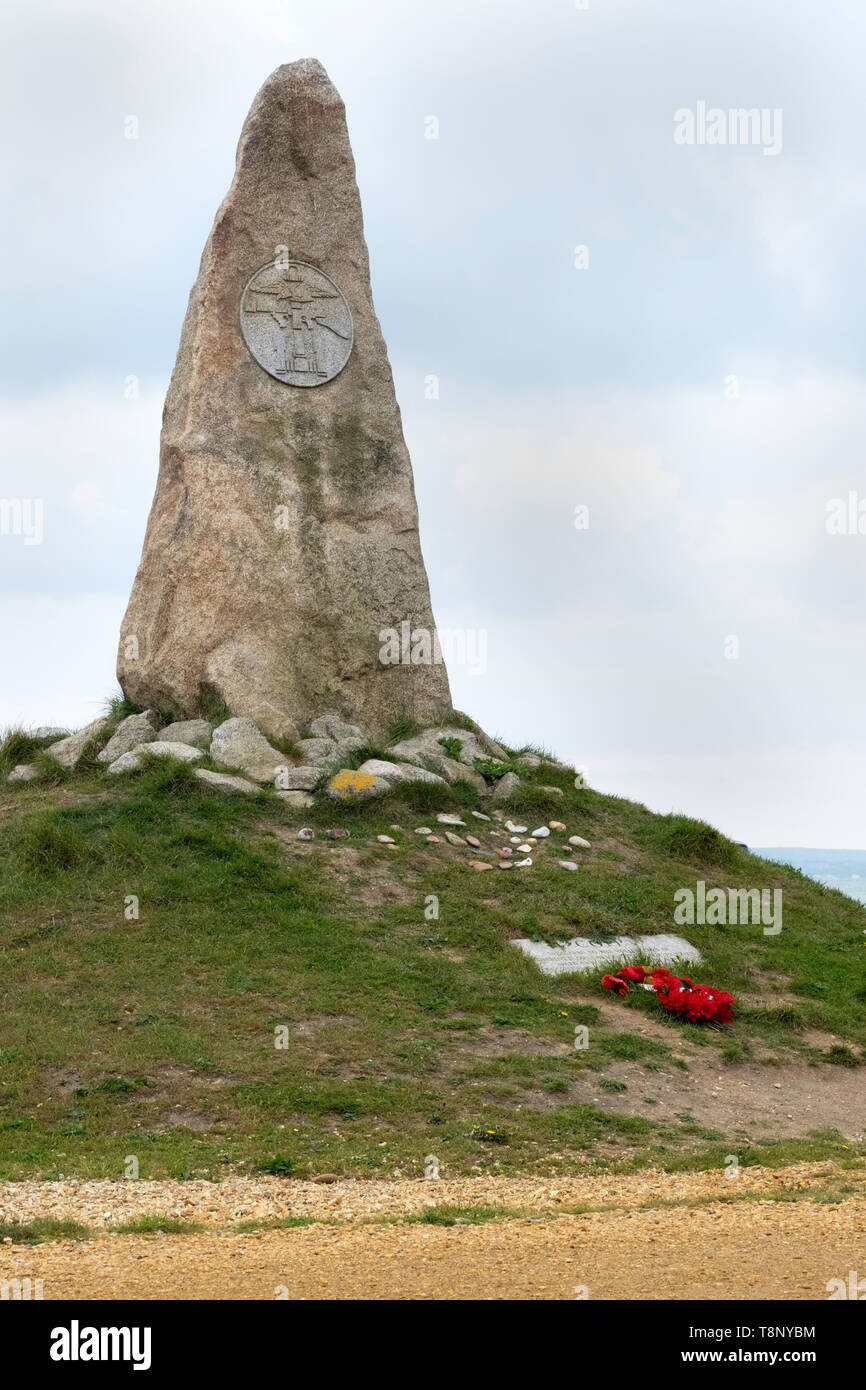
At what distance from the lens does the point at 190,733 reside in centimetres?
1503

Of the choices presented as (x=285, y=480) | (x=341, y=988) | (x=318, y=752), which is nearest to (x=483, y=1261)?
(x=341, y=988)

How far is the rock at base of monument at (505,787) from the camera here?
15.5 metres

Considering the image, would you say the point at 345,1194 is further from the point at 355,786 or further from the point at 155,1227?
the point at 355,786

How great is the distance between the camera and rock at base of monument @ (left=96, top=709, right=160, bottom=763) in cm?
1509

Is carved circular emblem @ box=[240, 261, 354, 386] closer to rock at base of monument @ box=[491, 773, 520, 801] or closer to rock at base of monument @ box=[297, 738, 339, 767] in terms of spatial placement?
rock at base of monument @ box=[297, 738, 339, 767]

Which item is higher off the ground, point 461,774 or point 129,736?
point 129,736

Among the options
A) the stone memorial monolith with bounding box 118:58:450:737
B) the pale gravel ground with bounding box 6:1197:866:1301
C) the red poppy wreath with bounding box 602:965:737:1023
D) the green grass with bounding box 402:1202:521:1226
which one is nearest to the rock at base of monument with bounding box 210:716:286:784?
the stone memorial monolith with bounding box 118:58:450:737

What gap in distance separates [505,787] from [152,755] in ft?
12.7

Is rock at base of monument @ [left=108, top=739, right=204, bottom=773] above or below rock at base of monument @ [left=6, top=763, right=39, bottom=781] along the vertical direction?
above

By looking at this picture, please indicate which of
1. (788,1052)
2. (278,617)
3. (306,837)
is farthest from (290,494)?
(788,1052)

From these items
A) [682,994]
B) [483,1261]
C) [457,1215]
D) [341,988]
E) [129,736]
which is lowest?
[457,1215]

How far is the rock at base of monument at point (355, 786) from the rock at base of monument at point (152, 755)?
142 centimetres

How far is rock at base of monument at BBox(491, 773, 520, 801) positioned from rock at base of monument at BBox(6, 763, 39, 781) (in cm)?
493

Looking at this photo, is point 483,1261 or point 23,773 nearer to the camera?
point 483,1261
